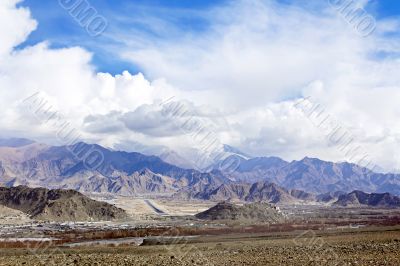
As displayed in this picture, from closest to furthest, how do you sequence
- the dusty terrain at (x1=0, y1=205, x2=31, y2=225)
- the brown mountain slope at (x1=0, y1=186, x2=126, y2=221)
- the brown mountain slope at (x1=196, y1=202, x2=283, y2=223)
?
the dusty terrain at (x1=0, y1=205, x2=31, y2=225), the brown mountain slope at (x1=196, y1=202, x2=283, y2=223), the brown mountain slope at (x1=0, y1=186, x2=126, y2=221)

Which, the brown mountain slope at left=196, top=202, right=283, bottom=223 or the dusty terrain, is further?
the brown mountain slope at left=196, top=202, right=283, bottom=223

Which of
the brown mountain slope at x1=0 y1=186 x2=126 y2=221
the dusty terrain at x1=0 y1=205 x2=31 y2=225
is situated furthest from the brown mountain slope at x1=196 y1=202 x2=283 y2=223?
the dusty terrain at x1=0 y1=205 x2=31 y2=225

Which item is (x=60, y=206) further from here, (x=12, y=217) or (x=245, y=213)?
(x=245, y=213)

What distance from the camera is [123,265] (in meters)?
34.2

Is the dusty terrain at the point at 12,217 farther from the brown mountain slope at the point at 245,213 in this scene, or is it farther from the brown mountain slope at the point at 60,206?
the brown mountain slope at the point at 245,213

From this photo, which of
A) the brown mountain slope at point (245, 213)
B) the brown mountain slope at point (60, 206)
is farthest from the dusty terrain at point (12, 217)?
the brown mountain slope at point (245, 213)

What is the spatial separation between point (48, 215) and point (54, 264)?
136089 mm

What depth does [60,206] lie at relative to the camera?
566 ft

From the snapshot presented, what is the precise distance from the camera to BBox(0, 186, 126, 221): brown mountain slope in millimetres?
166875

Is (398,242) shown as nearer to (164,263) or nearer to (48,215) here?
(164,263)

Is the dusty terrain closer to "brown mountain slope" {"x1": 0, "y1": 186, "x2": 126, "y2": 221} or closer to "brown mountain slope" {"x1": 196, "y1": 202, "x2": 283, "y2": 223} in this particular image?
"brown mountain slope" {"x1": 0, "y1": 186, "x2": 126, "y2": 221}

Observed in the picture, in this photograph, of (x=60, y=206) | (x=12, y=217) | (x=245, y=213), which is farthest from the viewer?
(x=60, y=206)

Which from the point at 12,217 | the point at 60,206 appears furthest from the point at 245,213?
the point at 12,217

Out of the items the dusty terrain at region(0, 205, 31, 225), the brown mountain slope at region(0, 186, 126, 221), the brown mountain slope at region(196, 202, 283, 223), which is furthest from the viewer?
the brown mountain slope at region(0, 186, 126, 221)
